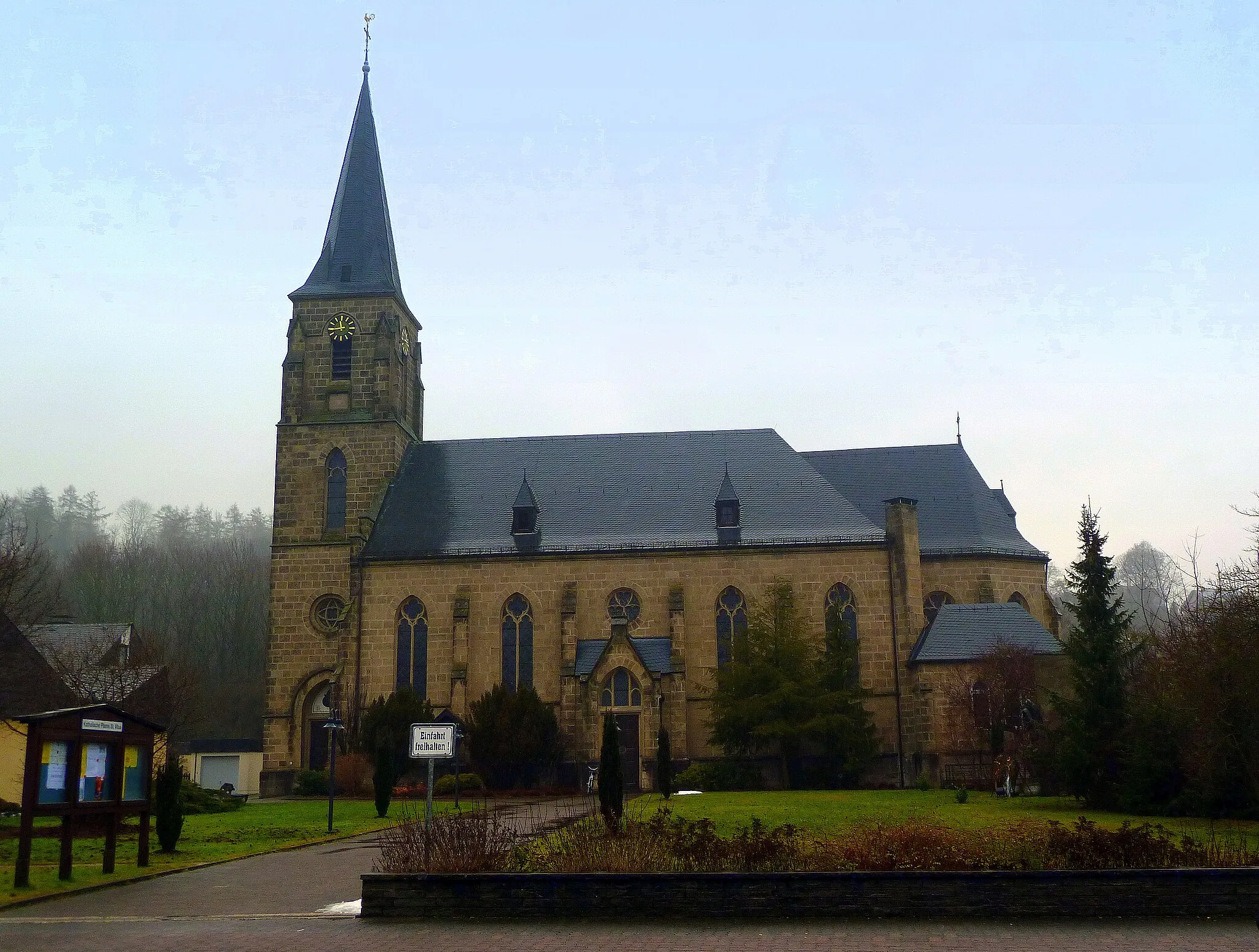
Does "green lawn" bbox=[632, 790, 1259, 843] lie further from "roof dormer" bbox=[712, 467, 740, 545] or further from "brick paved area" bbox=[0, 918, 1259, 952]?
"roof dormer" bbox=[712, 467, 740, 545]

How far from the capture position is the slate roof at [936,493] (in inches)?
1709

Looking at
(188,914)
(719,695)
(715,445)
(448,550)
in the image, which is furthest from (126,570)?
(188,914)

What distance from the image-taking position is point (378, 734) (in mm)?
38281

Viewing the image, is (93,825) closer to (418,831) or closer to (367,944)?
(418,831)

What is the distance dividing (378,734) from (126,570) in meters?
46.3

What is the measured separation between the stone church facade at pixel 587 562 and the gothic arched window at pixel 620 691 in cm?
7

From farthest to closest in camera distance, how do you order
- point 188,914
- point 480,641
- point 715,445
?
point 715,445 → point 480,641 → point 188,914

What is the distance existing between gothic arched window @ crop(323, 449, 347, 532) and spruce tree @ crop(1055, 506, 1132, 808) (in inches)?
1067

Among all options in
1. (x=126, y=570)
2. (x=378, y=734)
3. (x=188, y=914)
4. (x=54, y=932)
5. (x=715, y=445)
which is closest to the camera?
(x=54, y=932)

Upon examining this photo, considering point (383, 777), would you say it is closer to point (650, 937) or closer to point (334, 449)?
point (650, 937)

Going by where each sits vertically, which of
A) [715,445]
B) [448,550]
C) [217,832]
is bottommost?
[217,832]

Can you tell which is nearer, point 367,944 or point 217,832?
point 367,944

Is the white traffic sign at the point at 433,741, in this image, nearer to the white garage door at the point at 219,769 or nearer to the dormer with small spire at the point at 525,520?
the dormer with small spire at the point at 525,520

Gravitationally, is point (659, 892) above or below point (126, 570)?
below
